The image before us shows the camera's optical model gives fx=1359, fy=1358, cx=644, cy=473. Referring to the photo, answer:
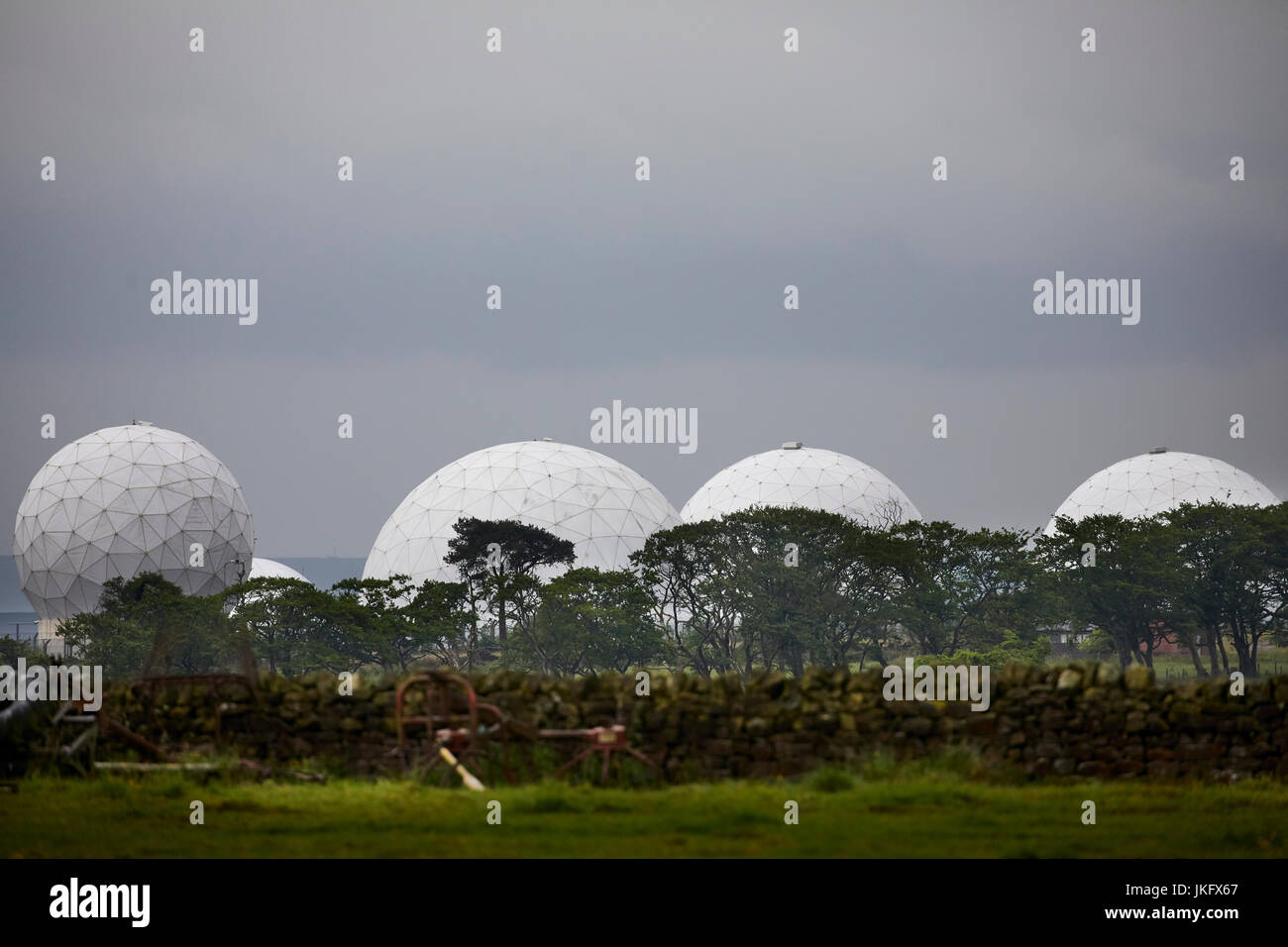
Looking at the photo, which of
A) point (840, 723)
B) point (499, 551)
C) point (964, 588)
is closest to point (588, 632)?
point (499, 551)

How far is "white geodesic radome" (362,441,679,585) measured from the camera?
62.0 m

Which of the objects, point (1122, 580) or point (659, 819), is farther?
point (1122, 580)

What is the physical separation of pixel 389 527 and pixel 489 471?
6.23 metres

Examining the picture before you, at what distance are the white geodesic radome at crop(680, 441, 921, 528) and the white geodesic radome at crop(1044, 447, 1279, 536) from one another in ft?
31.4

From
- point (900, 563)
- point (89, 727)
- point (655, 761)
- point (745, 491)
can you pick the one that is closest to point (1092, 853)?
point (655, 761)

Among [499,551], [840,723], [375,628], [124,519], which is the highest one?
[124,519]

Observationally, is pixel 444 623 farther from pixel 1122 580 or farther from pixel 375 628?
pixel 1122 580

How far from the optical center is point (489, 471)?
216ft

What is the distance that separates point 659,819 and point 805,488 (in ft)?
202

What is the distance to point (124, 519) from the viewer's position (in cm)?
6203

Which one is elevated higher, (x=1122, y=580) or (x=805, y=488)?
(x=805, y=488)

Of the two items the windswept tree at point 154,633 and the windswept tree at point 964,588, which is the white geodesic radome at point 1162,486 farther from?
the windswept tree at point 154,633

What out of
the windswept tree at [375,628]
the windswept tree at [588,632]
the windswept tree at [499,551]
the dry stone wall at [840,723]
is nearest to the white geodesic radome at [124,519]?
the windswept tree at [499,551]
